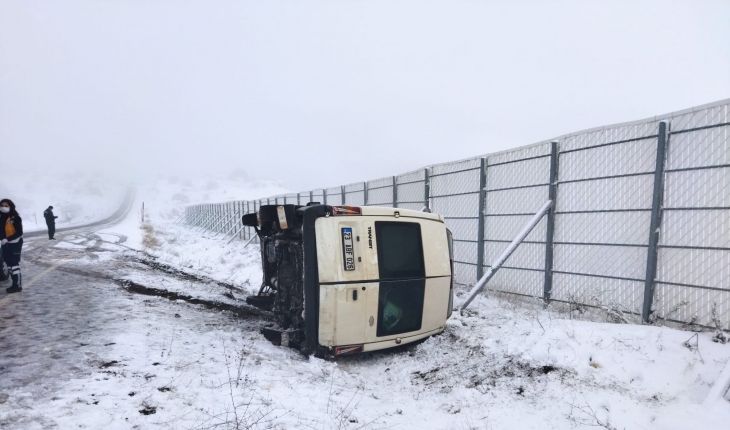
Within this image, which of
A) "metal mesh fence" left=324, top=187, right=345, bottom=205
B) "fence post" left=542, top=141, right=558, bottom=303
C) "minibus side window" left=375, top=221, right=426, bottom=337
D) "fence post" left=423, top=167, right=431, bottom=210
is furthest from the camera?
"metal mesh fence" left=324, top=187, right=345, bottom=205

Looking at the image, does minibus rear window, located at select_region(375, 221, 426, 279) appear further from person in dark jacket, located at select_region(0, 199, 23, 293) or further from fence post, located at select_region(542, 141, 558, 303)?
person in dark jacket, located at select_region(0, 199, 23, 293)

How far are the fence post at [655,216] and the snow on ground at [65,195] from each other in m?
53.8

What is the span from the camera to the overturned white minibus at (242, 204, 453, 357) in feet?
15.2

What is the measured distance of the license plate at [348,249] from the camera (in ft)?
15.4

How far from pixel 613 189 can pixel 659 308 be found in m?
1.91

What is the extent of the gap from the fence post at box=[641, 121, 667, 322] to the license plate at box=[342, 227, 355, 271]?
14.2 ft

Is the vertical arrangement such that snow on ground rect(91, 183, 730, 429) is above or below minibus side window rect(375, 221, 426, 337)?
below

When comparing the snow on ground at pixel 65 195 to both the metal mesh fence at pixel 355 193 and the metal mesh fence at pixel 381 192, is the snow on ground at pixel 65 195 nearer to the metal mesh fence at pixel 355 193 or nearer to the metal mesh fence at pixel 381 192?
the metal mesh fence at pixel 355 193

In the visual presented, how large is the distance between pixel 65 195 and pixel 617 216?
3589 inches

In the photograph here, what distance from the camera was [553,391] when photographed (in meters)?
4.00

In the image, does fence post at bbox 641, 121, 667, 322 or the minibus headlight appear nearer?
the minibus headlight

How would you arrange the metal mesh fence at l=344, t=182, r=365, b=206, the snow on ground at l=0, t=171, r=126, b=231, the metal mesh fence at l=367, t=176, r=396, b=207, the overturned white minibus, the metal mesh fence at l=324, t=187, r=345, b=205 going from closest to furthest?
Answer: the overturned white minibus < the metal mesh fence at l=367, t=176, r=396, b=207 < the metal mesh fence at l=344, t=182, r=365, b=206 < the metal mesh fence at l=324, t=187, r=345, b=205 < the snow on ground at l=0, t=171, r=126, b=231

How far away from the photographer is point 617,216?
19.5 ft

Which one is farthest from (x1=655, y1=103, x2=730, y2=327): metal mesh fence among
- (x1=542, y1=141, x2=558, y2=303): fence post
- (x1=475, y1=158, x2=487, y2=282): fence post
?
(x1=475, y1=158, x2=487, y2=282): fence post
